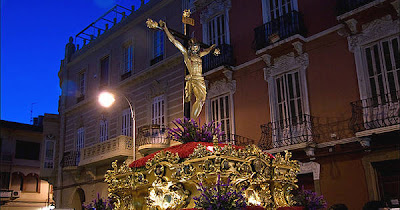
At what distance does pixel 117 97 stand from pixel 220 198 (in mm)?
18832

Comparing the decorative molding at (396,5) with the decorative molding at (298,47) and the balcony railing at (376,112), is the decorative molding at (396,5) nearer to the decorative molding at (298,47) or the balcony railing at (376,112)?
the balcony railing at (376,112)

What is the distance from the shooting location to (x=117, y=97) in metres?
23.6

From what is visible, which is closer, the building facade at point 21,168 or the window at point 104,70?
the window at point 104,70

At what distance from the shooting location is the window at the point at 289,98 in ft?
47.8

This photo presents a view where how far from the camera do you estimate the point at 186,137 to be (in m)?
7.21

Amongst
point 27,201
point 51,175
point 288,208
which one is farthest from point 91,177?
point 288,208

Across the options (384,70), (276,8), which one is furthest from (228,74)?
(384,70)

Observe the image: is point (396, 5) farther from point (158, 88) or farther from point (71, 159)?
point (71, 159)

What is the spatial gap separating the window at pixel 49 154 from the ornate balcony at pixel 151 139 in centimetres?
1069

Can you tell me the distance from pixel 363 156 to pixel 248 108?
4.93 m

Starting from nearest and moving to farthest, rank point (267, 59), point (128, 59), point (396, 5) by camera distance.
Answer: point (396, 5) < point (267, 59) < point (128, 59)

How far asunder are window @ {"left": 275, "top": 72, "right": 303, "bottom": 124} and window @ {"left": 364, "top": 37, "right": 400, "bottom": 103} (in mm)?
2587

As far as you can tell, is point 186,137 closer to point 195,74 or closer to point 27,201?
point 195,74

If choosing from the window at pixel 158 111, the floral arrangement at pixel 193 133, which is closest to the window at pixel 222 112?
the window at pixel 158 111
